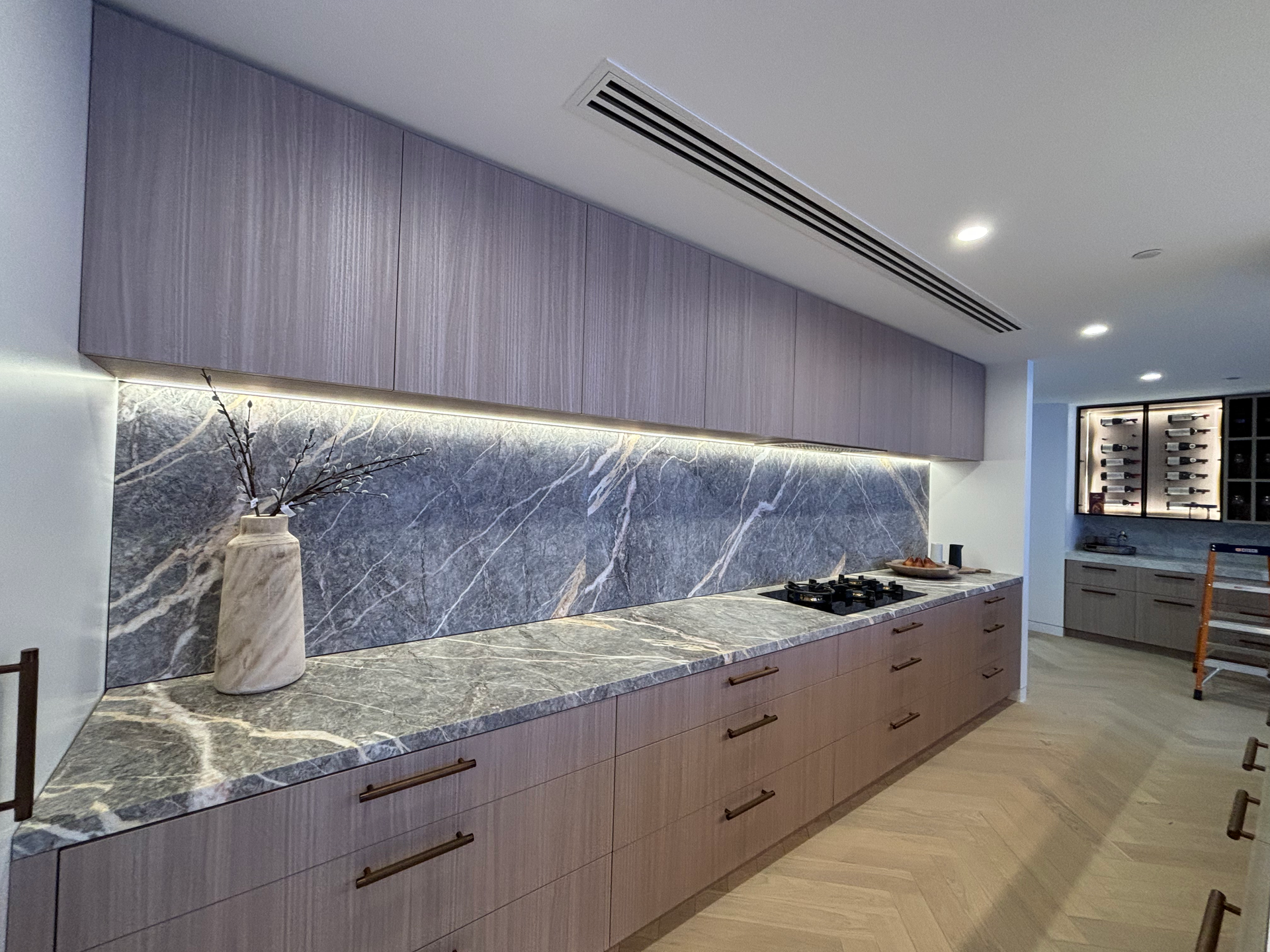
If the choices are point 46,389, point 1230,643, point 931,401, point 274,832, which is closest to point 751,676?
point 274,832

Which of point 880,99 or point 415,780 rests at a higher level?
point 880,99

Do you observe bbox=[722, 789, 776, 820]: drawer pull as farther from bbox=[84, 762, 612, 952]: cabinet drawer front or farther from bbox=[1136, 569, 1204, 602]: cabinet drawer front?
bbox=[1136, 569, 1204, 602]: cabinet drawer front

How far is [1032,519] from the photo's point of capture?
19.1ft

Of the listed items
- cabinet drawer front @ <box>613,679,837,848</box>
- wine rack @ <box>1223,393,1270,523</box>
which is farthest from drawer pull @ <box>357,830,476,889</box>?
wine rack @ <box>1223,393,1270,523</box>

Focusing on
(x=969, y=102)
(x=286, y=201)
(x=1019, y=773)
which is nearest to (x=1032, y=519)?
(x=1019, y=773)

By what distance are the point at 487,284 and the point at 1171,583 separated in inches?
249

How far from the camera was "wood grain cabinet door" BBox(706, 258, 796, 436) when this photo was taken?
225 centimetres

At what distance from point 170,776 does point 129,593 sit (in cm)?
63

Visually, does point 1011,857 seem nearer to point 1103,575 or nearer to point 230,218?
point 230,218

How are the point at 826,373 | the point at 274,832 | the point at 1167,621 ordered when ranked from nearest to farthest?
the point at 274,832
the point at 826,373
the point at 1167,621

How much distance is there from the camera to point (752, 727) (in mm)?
1923

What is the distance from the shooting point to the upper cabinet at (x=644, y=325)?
1.87m

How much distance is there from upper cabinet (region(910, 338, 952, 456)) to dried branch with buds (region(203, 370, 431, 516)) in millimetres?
2914

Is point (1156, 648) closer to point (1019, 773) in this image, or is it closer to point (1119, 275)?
point (1019, 773)
